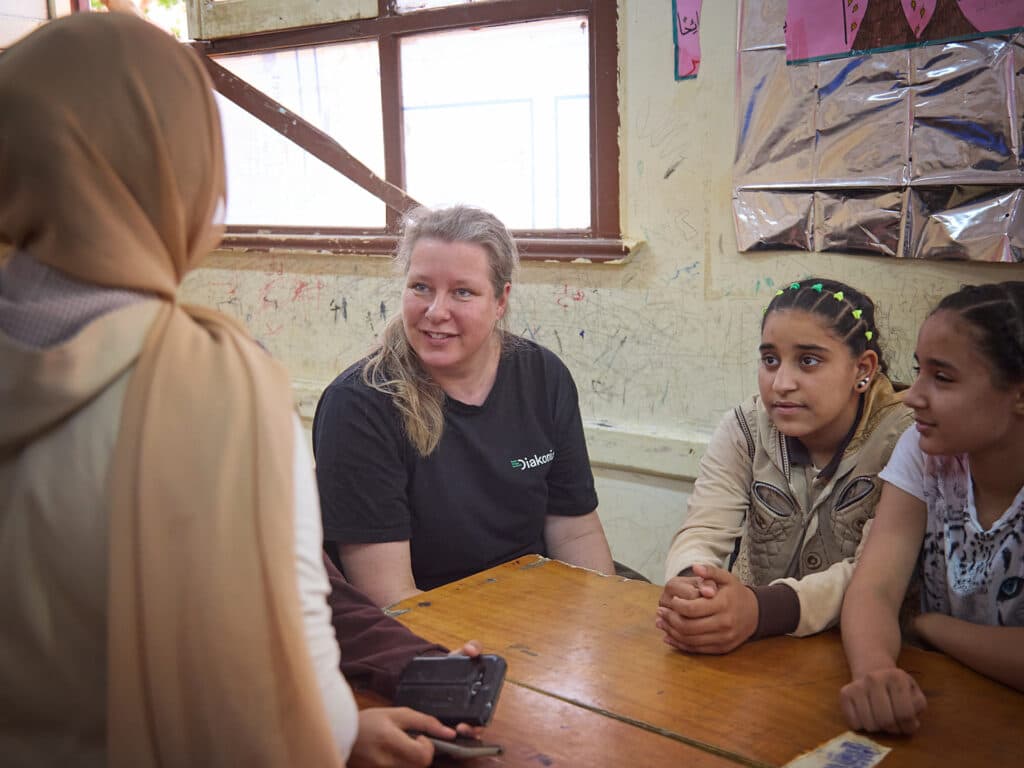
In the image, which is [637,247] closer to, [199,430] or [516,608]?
[516,608]

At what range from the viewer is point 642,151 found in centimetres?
362

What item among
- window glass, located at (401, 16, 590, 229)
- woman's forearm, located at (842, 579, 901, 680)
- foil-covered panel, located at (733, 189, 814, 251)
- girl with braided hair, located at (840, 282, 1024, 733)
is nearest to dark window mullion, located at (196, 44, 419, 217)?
window glass, located at (401, 16, 590, 229)

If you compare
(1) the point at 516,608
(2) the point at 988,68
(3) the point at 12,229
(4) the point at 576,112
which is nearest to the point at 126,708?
(3) the point at 12,229

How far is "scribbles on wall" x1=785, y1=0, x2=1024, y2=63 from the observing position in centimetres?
281

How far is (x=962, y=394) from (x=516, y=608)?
37.8 inches

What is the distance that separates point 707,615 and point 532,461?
90 centimetres

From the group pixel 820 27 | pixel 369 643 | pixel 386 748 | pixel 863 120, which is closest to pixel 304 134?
pixel 820 27

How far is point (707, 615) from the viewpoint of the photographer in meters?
1.67

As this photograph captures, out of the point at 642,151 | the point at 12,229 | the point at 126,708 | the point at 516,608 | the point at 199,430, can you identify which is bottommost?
the point at 516,608

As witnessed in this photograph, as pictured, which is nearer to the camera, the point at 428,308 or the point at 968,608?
the point at 968,608

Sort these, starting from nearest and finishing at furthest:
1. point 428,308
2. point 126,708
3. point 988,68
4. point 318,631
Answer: point 126,708 → point 318,631 → point 428,308 → point 988,68

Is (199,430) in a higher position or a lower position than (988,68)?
lower

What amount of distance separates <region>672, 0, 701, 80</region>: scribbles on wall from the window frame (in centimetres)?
26

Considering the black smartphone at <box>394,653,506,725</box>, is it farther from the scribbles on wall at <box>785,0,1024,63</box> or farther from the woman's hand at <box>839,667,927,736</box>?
the scribbles on wall at <box>785,0,1024,63</box>
